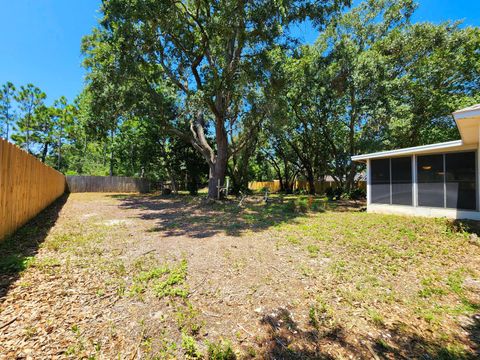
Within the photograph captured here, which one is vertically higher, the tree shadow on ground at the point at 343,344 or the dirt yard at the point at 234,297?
the dirt yard at the point at 234,297

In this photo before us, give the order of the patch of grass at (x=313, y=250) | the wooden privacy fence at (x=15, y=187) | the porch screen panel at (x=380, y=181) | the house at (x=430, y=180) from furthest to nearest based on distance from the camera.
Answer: the porch screen panel at (x=380, y=181) < the house at (x=430, y=180) < the patch of grass at (x=313, y=250) < the wooden privacy fence at (x=15, y=187)

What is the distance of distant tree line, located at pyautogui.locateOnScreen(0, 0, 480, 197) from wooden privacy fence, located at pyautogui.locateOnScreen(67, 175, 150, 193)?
280 inches

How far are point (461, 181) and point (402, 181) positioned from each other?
164 cm

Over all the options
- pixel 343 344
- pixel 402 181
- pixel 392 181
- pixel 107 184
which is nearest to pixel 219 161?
pixel 392 181

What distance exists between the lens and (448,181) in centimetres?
741

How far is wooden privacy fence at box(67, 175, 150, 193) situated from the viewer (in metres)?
19.3

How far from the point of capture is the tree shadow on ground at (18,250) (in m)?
2.88

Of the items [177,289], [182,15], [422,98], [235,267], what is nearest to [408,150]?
[422,98]

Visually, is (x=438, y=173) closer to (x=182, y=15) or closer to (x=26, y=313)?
(x=26, y=313)

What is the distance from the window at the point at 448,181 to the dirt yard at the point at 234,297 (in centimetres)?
256

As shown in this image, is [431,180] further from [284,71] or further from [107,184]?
[107,184]

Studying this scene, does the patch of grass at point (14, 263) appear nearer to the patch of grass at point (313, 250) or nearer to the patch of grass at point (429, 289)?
the patch of grass at point (313, 250)

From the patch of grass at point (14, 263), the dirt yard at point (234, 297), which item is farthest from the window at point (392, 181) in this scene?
Result: the patch of grass at point (14, 263)

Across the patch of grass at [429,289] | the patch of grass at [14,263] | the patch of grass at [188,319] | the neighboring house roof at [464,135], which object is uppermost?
the neighboring house roof at [464,135]
